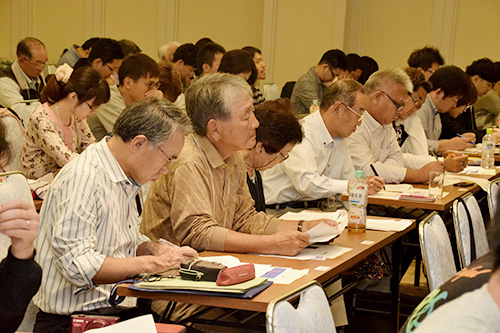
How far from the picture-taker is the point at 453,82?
6449 millimetres

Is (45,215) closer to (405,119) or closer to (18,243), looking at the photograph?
(18,243)

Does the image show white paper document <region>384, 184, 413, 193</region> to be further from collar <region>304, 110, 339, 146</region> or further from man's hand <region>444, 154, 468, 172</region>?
man's hand <region>444, 154, 468, 172</region>

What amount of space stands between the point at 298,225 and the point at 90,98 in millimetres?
2028

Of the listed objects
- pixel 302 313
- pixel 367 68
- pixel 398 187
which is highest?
pixel 367 68

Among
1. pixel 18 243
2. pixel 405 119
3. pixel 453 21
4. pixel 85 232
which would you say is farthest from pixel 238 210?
pixel 453 21

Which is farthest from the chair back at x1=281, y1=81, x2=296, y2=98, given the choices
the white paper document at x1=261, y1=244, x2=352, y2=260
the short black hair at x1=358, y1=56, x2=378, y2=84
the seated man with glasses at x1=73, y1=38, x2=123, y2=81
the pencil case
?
the pencil case

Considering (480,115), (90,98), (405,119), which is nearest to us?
(90,98)

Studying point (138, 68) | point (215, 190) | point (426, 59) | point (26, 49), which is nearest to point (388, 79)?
point (138, 68)

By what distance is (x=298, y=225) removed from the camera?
3328 millimetres

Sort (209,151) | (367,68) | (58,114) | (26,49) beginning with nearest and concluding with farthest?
(209,151) → (58,114) → (26,49) → (367,68)

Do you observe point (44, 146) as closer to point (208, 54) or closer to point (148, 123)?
point (148, 123)

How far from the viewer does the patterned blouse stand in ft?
15.2

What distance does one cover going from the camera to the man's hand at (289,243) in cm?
287

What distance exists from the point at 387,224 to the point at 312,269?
1.02 meters
